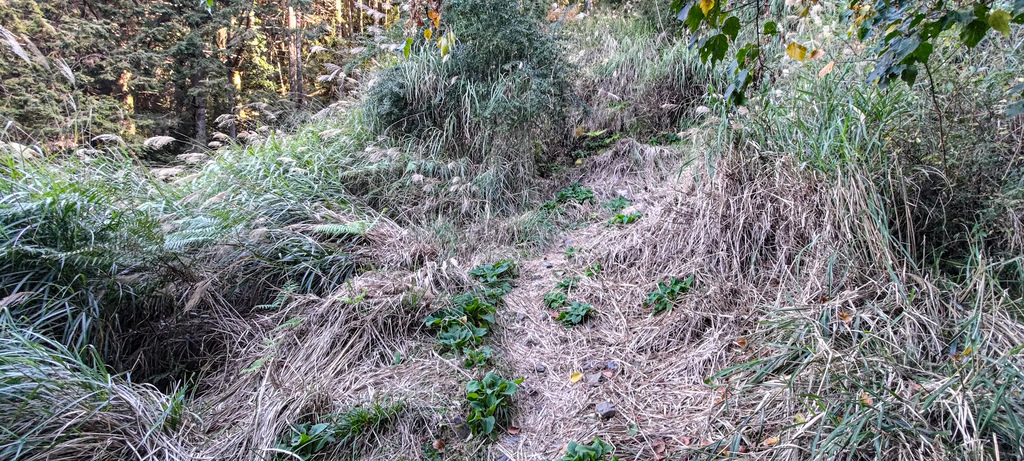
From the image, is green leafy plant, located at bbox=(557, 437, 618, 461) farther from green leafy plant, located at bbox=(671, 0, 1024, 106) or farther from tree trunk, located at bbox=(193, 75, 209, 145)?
tree trunk, located at bbox=(193, 75, 209, 145)

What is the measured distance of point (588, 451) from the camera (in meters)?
1.78

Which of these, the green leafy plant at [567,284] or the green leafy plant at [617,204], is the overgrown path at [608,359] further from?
the green leafy plant at [617,204]

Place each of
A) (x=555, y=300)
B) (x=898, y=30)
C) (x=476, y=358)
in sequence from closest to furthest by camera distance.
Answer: (x=898, y=30)
(x=476, y=358)
(x=555, y=300)

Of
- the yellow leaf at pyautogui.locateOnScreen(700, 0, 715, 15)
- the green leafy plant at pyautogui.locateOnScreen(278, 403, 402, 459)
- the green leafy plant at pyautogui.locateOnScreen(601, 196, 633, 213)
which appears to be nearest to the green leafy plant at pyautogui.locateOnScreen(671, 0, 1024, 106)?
the yellow leaf at pyautogui.locateOnScreen(700, 0, 715, 15)

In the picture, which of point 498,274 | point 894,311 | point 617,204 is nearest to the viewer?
point 894,311

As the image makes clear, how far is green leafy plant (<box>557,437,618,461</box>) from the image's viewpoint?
1.76 meters

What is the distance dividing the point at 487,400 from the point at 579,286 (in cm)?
124

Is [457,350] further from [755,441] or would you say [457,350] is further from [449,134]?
[449,134]

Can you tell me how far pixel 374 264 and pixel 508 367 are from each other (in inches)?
51.2

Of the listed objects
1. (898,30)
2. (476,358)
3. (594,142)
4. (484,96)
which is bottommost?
(476,358)

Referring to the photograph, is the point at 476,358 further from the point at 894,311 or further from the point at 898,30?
the point at 898,30

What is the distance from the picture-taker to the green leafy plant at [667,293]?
265cm

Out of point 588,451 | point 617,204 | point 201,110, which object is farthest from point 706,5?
point 201,110

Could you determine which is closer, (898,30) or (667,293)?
(898,30)
